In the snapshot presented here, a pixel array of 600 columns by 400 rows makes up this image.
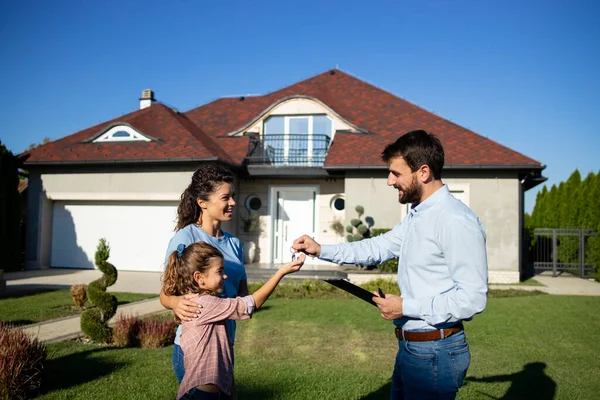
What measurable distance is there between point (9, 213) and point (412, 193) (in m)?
17.8

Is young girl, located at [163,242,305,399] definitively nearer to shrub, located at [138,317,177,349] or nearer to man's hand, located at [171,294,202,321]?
man's hand, located at [171,294,202,321]

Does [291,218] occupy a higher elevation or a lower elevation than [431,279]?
higher

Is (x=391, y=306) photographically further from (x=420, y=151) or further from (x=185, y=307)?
(x=185, y=307)

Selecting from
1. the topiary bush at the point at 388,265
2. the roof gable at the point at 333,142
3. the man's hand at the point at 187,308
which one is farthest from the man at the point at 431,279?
the roof gable at the point at 333,142

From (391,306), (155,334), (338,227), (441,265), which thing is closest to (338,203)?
(338,227)

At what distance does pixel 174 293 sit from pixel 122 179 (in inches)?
610

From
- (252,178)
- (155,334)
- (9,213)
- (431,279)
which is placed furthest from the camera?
(252,178)

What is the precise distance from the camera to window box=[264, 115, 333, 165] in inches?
709

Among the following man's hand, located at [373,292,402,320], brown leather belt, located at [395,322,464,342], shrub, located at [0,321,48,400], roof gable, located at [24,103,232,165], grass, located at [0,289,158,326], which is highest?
roof gable, located at [24,103,232,165]

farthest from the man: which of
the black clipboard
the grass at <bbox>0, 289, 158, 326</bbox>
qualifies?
the grass at <bbox>0, 289, 158, 326</bbox>

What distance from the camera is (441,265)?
2.70 m

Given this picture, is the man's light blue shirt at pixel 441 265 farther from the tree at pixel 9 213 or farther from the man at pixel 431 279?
the tree at pixel 9 213

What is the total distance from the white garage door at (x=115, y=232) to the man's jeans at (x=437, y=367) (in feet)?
49.6

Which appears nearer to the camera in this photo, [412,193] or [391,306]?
[391,306]
